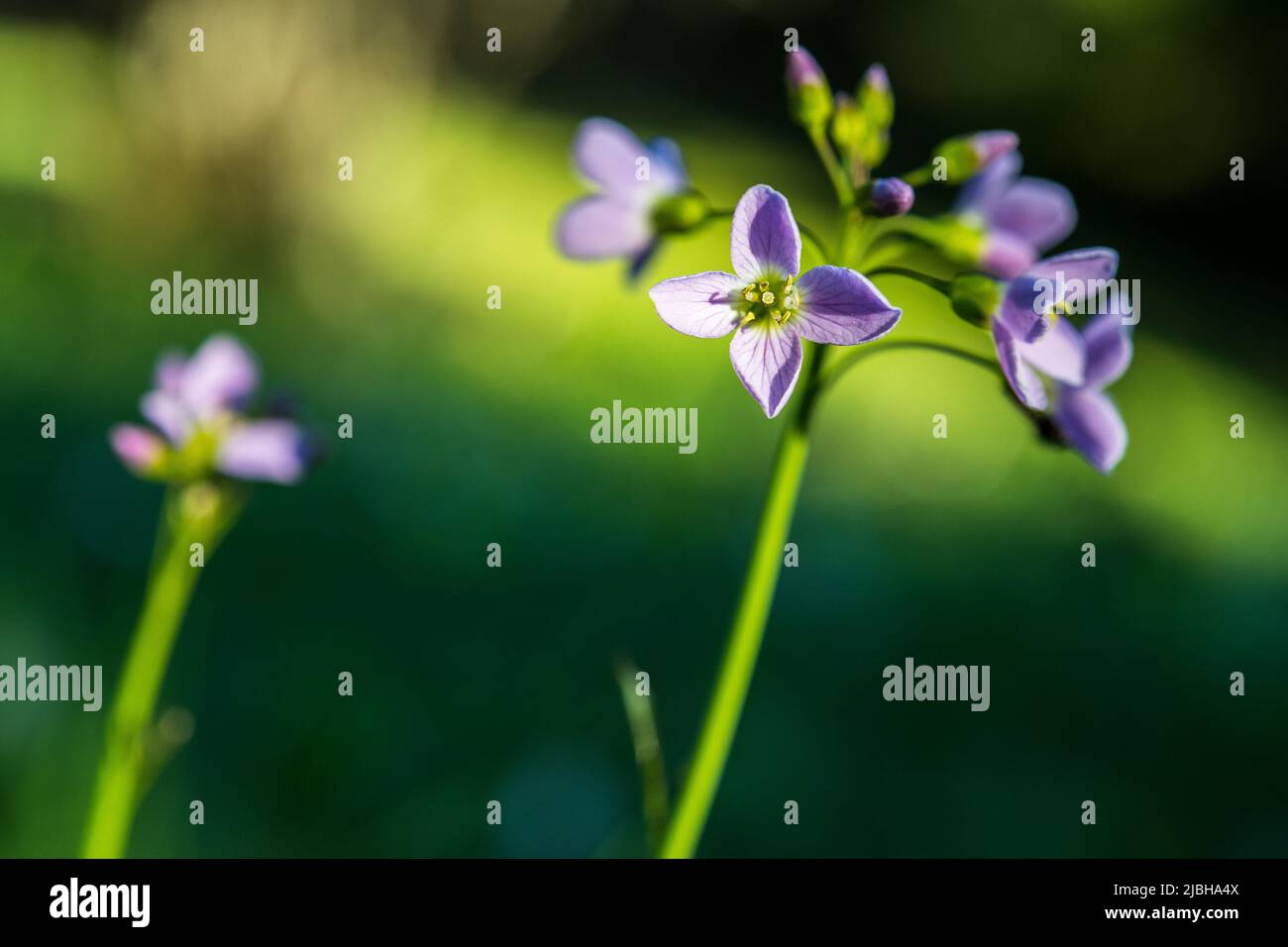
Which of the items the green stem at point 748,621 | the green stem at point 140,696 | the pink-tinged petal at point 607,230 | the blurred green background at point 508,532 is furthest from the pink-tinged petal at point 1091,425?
the green stem at point 140,696

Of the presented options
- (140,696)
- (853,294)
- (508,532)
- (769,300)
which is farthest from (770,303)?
(508,532)

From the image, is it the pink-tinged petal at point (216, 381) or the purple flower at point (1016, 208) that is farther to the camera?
the pink-tinged petal at point (216, 381)

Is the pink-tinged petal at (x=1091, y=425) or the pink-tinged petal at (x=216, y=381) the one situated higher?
the pink-tinged petal at (x=216, y=381)

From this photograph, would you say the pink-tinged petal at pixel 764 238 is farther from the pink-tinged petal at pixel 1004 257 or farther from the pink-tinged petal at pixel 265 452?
the pink-tinged petal at pixel 265 452

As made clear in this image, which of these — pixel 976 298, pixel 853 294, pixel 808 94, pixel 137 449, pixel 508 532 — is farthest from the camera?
pixel 508 532

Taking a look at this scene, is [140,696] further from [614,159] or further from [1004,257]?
[1004,257]

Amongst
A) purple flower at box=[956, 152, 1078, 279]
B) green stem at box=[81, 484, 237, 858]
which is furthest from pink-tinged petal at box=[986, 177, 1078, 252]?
green stem at box=[81, 484, 237, 858]
